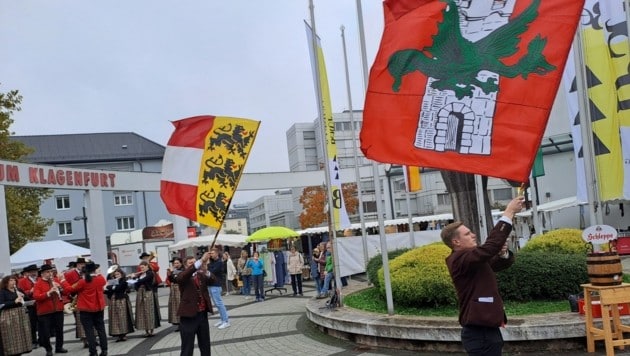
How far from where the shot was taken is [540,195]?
119ft

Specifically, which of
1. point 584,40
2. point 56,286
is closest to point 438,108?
point 584,40

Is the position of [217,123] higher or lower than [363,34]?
lower

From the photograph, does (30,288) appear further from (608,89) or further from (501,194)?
(501,194)

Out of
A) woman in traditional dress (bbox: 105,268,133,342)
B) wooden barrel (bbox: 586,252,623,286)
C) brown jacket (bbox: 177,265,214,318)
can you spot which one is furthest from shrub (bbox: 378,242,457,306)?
woman in traditional dress (bbox: 105,268,133,342)

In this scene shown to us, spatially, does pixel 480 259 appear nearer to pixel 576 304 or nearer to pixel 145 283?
pixel 576 304

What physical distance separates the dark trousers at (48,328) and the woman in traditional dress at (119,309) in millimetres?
1063

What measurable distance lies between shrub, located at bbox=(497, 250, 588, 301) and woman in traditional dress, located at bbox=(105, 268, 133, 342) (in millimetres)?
8300

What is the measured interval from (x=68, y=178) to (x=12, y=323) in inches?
401

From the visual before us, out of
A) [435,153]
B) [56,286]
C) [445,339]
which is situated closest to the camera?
[435,153]

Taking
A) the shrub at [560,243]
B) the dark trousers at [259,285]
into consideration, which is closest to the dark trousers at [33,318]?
the dark trousers at [259,285]

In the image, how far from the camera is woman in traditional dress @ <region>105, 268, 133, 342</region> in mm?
12977

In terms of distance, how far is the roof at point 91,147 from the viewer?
212ft

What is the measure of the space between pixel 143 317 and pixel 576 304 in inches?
364

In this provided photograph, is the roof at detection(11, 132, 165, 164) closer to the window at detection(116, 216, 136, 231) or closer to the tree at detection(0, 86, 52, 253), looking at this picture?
the window at detection(116, 216, 136, 231)
